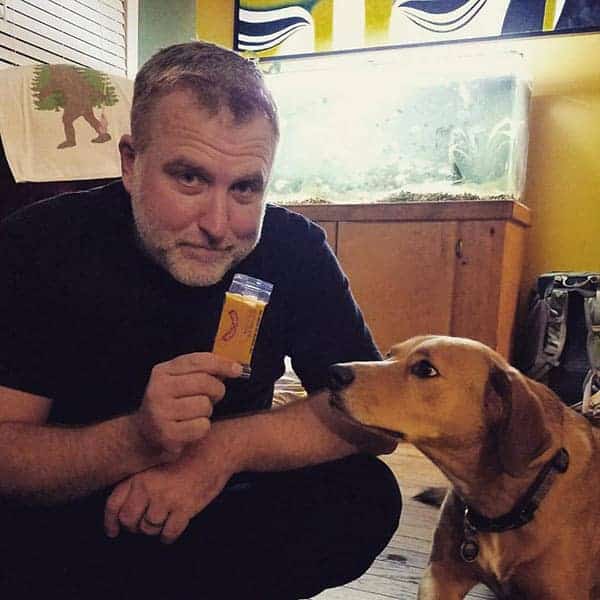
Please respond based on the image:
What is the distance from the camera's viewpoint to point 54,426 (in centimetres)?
96

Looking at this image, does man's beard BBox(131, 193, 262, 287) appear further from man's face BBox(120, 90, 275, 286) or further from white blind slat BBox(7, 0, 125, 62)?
Answer: white blind slat BBox(7, 0, 125, 62)

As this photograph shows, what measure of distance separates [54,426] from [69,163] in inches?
51.1

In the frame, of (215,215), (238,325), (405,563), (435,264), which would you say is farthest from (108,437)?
(435,264)

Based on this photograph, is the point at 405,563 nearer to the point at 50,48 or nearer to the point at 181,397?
the point at 181,397

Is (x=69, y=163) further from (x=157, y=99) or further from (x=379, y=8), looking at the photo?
(x=379, y=8)

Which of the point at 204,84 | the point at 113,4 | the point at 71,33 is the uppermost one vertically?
the point at 113,4

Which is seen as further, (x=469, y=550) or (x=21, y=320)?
(x=469, y=550)

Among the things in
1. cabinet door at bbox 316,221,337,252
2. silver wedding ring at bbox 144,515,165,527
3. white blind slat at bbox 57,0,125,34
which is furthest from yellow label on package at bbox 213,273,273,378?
white blind slat at bbox 57,0,125,34

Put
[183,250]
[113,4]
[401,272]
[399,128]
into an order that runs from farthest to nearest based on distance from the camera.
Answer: [113,4] → [399,128] → [401,272] → [183,250]

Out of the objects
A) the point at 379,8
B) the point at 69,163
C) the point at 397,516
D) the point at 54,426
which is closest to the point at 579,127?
the point at 379,8

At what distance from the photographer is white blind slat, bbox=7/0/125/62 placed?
10.4 feet

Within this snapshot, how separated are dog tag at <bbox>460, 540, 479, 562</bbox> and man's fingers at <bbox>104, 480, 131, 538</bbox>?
0.71m

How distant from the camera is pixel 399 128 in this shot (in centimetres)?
350

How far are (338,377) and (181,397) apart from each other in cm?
36
